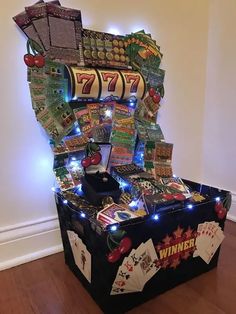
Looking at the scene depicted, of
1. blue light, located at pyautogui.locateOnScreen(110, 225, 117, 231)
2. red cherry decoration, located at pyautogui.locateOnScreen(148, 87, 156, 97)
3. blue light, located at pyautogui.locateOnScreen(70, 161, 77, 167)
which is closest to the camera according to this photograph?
blue light, located at pyautogui.locateOnScreen(110, 225, 117, 231)

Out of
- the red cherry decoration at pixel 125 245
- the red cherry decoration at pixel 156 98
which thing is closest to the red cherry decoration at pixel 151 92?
the red cherry decoration at pixel 156 98

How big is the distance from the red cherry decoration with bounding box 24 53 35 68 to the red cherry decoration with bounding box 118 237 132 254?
2.74 ft

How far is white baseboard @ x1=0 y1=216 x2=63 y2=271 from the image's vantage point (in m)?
1.32

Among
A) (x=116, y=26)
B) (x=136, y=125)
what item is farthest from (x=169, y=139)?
(x=116, y=26)

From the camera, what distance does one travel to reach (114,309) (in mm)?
1018

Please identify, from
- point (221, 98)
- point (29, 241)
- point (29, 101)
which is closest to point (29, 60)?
point (29, 101)

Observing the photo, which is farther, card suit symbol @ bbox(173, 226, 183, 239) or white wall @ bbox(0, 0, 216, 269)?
white wall @ bbox(0, 0, 216, 269)

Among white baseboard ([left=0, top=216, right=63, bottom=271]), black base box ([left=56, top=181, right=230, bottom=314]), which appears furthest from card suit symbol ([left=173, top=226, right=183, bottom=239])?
white baseboard ([left=0, top=216, right=63, bottom=271])

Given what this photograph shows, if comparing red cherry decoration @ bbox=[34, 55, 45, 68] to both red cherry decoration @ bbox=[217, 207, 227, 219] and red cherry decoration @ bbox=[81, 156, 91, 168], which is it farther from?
red cherry decoration @ bbox=[217, 207, 227, 219]

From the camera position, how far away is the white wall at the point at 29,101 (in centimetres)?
125

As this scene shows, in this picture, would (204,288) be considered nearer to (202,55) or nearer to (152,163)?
(152,163)

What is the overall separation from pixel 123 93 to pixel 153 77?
0.25 metres

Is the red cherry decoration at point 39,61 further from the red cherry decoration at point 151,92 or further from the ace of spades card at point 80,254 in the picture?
the ace of spades card at point 80,254

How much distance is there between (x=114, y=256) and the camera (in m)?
0.96
